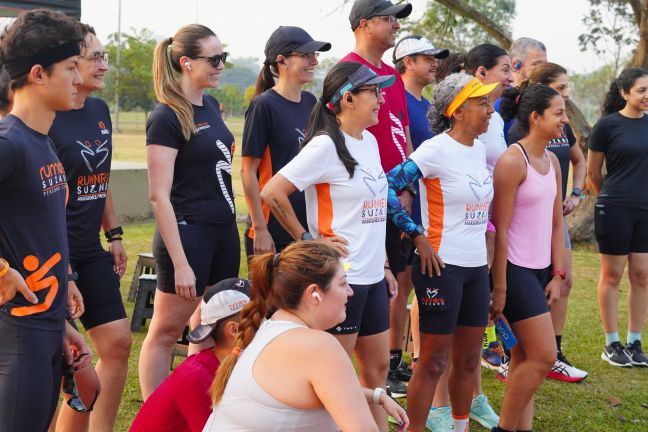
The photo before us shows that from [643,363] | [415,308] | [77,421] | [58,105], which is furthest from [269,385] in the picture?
[643,363]

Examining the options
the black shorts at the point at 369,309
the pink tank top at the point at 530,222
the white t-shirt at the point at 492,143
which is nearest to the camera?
the black shorts at the point at 369,309

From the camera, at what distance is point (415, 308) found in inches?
204

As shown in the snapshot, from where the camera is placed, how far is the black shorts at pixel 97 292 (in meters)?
3.77

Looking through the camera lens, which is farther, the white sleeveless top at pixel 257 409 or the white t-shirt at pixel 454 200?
the white t-shirt at pixel 454 200

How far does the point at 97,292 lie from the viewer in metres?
3.78

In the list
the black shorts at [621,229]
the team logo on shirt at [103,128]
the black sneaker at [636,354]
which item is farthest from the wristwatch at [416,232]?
the black sneaker at [636,354]

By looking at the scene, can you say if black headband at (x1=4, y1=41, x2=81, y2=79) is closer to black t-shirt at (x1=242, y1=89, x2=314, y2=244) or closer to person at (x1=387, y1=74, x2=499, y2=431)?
black t-shirt at (x1=242, y1=89, x2=314, y2=244)

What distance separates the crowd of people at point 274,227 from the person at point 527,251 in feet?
0.03

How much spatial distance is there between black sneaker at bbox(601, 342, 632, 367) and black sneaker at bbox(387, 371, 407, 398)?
180 cm

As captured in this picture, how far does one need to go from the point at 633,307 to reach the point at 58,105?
193 inches

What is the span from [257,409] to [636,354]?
4.53 meters

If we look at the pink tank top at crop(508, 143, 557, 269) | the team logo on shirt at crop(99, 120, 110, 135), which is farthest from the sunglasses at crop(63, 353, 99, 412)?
the pink tank top at crop(508, 143, 557, 269)

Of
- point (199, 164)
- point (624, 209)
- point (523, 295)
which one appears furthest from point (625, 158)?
point (199, 164)

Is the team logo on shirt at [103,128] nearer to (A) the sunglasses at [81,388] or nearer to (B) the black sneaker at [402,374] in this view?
(A) the sunglasses at [81,388]
